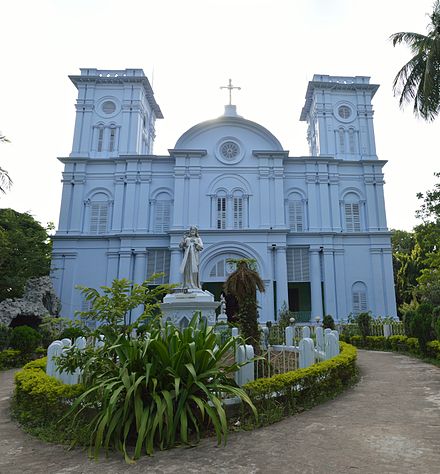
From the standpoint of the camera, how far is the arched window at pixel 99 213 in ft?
85.9

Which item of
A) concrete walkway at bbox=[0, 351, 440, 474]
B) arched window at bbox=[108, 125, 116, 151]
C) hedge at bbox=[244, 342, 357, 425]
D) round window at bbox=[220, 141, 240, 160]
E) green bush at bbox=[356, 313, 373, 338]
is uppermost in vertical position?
arched window at bbox=[108, 125, 116, 151]

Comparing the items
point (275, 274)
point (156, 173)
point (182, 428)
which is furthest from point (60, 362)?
A: point (156, 173)

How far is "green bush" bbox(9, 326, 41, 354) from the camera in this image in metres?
13.2

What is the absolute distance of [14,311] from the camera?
18172 mm

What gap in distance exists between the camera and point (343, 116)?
2919 cm

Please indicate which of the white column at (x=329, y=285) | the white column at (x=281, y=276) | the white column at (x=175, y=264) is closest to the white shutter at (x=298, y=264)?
the white column at (x=329, y=285)

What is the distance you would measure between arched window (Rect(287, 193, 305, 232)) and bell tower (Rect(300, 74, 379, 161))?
421 centimetres

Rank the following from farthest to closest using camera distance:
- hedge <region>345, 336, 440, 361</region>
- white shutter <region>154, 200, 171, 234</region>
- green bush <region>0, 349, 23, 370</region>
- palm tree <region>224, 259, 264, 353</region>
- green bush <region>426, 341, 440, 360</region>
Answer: white shutter <region>154, 200, 171, 234</region> → green bush <region>0, 349, 23, 370</region> → hedge <region>345, 336, 440, 361</region> → green bush <region>426, 341, 440, 360</region> → palm tree <region>224, 259, 264, 353</region>

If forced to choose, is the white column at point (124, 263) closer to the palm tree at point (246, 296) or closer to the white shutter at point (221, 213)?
the white shutter at point (221, 213)

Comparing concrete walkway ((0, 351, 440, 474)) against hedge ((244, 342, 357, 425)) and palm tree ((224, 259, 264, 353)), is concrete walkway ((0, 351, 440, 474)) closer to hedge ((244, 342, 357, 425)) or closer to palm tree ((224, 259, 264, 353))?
hedge ((244, 342, 357, 425))

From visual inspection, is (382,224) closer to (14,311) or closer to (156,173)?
(156,173)

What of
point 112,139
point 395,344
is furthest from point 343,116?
point 395,344

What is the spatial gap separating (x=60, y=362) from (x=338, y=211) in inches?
932

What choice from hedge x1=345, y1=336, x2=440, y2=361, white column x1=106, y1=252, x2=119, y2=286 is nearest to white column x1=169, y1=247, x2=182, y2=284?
white column x1=106, y1=252, x2=119, y2=286
